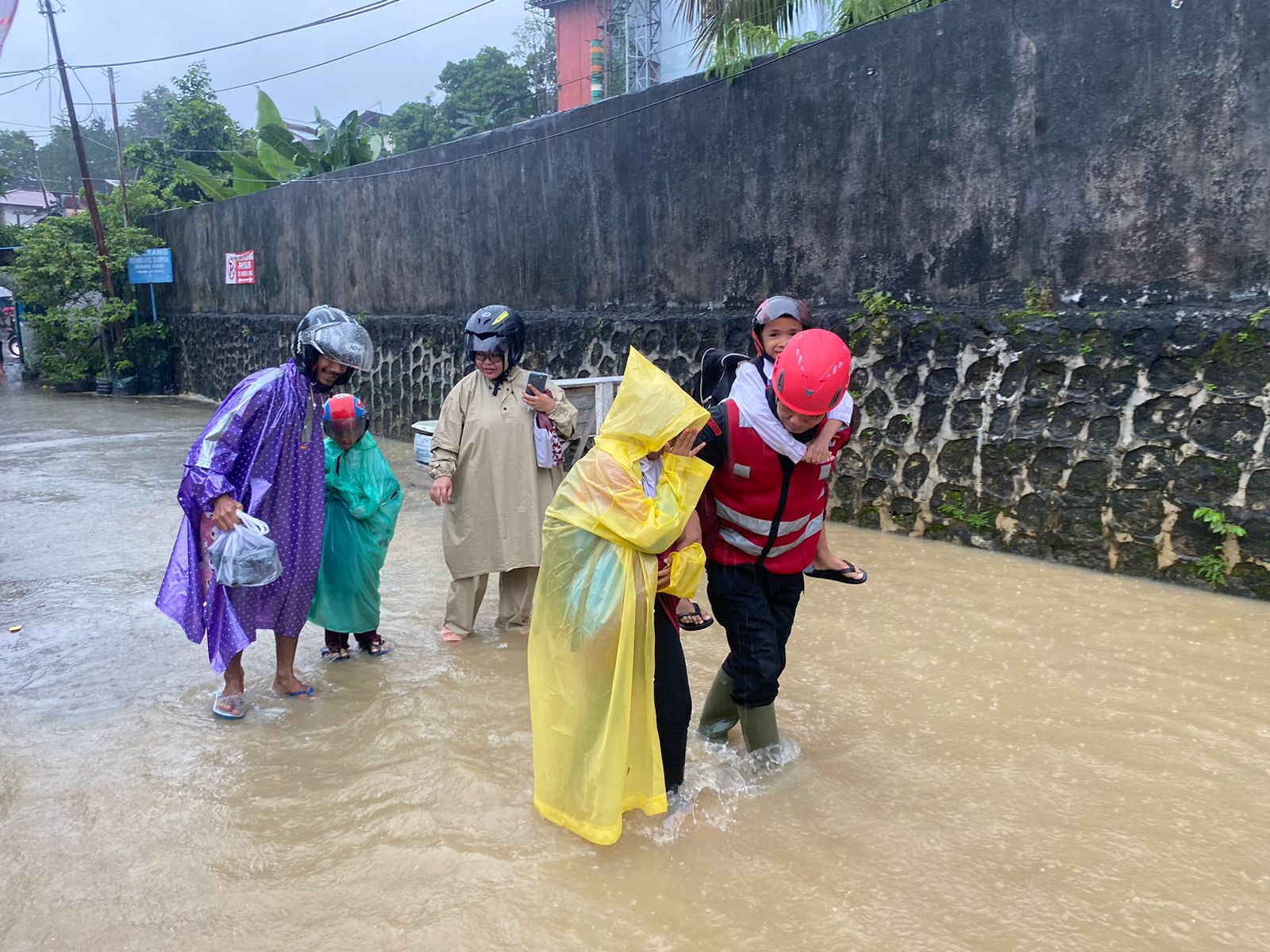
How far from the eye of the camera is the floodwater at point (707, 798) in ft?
9.38

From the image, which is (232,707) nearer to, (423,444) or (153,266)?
(423,444)

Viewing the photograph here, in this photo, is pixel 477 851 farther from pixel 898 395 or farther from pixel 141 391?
pixel 141 391

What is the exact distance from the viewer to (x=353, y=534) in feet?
16.0

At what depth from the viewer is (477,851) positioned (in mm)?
3234

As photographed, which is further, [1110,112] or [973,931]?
[1110,112]

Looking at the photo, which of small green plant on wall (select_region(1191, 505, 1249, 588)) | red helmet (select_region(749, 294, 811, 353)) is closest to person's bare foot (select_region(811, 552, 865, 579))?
red helmet (select_region(749, 294, 811, 353))

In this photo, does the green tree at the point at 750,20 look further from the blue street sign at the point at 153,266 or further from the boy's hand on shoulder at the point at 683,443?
the blue street sign at the point at 153,266

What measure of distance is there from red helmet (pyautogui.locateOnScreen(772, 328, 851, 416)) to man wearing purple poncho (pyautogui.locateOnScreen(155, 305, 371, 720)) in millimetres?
1875

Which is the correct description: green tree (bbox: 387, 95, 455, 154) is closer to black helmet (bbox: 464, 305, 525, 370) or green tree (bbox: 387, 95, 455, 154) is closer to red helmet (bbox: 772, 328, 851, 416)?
black helmet (bbox: 464, 305, 525, 370)

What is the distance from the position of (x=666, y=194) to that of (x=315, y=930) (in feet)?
25.2

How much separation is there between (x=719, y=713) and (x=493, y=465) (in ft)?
6.42

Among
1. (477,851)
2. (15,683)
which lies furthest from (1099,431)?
(15,683)

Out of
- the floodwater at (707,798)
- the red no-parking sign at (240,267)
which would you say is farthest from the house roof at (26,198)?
the floodwater at (707,798)

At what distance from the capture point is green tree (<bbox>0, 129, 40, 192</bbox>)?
5447cm
